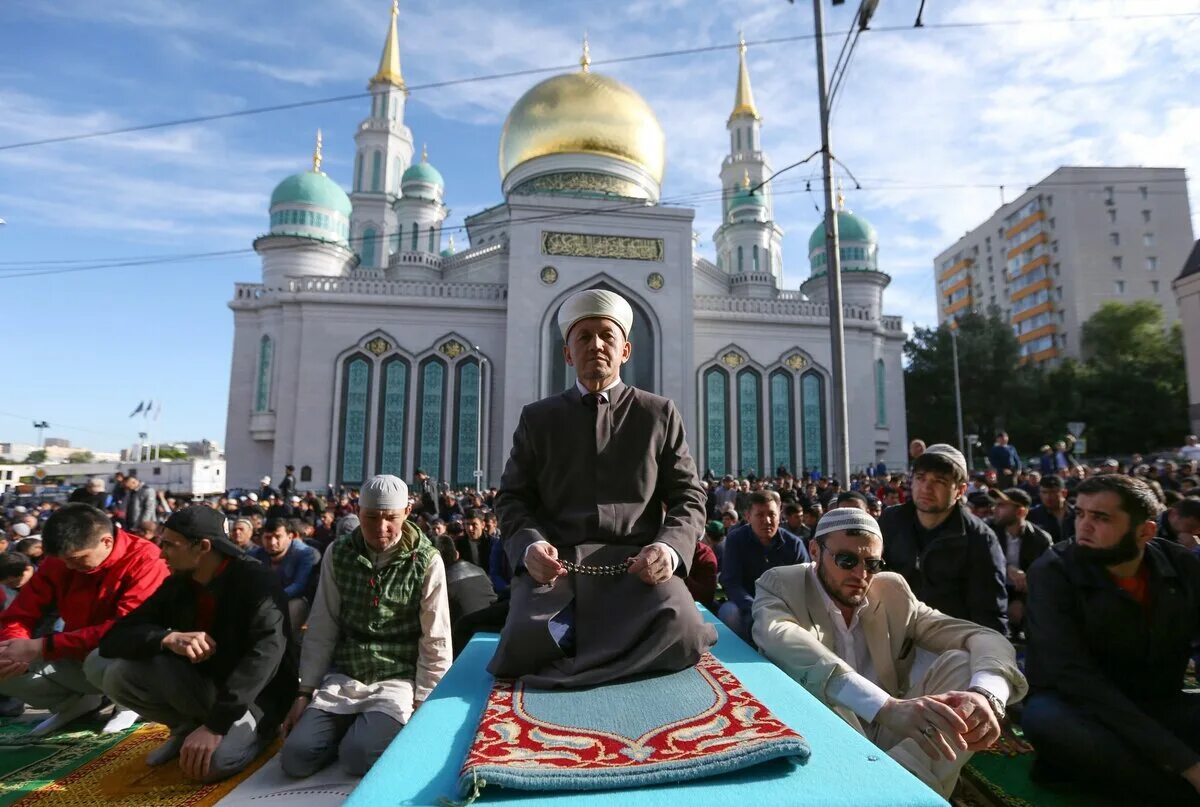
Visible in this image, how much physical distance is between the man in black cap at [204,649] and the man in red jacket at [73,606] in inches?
11.6

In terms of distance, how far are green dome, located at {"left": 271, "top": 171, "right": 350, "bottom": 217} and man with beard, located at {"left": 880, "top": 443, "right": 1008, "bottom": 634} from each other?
19091 mm

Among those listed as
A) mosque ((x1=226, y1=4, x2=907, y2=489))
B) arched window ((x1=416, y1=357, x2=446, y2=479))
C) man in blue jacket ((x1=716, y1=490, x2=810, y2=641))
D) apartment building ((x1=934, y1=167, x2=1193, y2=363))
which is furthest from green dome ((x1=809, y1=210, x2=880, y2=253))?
man in blue jacket ((x1=716, y1=490, x2=810, y2=641))

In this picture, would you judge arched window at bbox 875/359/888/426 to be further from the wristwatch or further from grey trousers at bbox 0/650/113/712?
grey trousers at bbox 0/650/113/712

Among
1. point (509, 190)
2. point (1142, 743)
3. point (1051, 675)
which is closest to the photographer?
point (1142, 743)

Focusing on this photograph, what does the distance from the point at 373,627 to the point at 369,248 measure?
65.9ft

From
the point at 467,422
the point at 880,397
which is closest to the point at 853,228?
the point at 880,397

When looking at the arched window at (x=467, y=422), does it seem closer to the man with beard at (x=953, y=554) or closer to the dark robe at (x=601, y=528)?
the man with beard at (x=953, y=554)

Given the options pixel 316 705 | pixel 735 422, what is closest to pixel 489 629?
pixel 316 705

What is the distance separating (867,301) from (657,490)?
67.5 ft

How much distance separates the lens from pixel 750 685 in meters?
1.72

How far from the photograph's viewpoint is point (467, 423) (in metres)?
17.2

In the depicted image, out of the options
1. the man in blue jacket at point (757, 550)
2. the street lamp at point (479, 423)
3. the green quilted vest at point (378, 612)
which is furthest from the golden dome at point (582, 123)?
the green quilted vest at point (378, 612)

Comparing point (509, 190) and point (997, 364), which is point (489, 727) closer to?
point (509, 190)

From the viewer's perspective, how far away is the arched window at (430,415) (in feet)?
55.3
